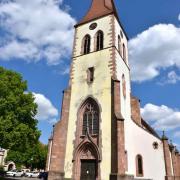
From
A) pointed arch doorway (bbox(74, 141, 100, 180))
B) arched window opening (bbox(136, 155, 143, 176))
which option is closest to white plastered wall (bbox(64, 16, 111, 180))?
pointed arch doorway (bbox(74, 141, 100, 180))

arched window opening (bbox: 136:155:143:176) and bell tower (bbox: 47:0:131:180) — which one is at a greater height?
bell tower (bbox: 47:0:131:180)

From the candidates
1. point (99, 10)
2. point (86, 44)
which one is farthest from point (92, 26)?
point (99, 10)

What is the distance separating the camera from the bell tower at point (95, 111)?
18.4 m

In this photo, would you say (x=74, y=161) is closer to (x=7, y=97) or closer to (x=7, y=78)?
(x=7, y=97)

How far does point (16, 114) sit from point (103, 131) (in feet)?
28.9

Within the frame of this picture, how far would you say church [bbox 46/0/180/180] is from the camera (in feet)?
60.8

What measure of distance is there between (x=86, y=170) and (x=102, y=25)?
643 inches

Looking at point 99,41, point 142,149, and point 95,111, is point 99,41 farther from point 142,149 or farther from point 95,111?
point 142,149

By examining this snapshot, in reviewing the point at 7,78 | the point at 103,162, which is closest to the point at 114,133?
the point at 103,162

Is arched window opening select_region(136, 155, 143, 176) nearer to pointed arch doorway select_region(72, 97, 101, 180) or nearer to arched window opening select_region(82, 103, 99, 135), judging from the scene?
pointed arch doorway select_region(72, 97, 101, 180)

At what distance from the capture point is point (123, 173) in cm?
1673

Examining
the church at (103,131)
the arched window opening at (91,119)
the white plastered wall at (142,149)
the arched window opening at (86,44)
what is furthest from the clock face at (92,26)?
the arched window opening at (91,119)

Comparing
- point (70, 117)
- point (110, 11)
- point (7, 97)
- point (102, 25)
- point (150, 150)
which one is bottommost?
point (150, 150)

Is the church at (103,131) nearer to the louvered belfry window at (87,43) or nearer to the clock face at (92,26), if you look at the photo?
the louvered belfry window at (87,43)
